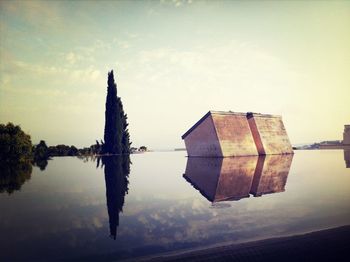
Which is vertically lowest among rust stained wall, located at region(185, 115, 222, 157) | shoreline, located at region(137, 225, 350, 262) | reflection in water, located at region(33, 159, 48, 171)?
shoreline, located at region(137, 225, 350, 262)

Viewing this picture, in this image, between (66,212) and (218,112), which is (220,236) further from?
(218,112)

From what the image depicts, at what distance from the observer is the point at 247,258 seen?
147 inches

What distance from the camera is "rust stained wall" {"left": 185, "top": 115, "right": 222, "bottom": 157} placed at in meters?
31.4

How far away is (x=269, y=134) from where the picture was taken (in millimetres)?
37656

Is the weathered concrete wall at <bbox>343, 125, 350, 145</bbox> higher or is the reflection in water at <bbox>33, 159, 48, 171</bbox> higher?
the weathered concrete wall at <bbox>343, 125, 350, 145</bbox>

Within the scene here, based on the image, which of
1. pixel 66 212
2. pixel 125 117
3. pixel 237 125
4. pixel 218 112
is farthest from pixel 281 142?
pixel 66 212

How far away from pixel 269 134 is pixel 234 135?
747 centimetres

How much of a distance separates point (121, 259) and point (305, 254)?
2603 millimetres

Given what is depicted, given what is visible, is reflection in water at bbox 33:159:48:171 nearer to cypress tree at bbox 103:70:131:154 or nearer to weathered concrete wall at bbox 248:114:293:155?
cypress tree at bbox 103:70:131:154

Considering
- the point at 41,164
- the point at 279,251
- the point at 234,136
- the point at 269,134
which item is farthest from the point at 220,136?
the point at 279,251

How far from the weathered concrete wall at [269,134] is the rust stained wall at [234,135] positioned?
1170 mm

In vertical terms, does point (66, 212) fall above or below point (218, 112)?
below

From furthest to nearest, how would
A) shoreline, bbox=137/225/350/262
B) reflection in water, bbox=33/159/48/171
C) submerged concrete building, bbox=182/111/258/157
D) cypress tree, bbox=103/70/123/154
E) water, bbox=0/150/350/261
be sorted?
1. cypress tree, bbox=103/70/123/154
2. submerged concrete building, bbox=182/111/258/157
3. reflection in water, bbox=33/159/48/171
4. water, bbox=0/150/350/261
5. shoreline, bbox=137/225/350/262

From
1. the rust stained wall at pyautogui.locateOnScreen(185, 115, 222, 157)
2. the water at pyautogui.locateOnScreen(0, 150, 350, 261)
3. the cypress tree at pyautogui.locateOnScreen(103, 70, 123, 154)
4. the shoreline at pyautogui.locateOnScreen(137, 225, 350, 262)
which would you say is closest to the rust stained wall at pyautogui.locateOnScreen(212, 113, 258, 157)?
the rust stained wall at pyautogui.locateOnScreen(185, 115, 222, 157)
